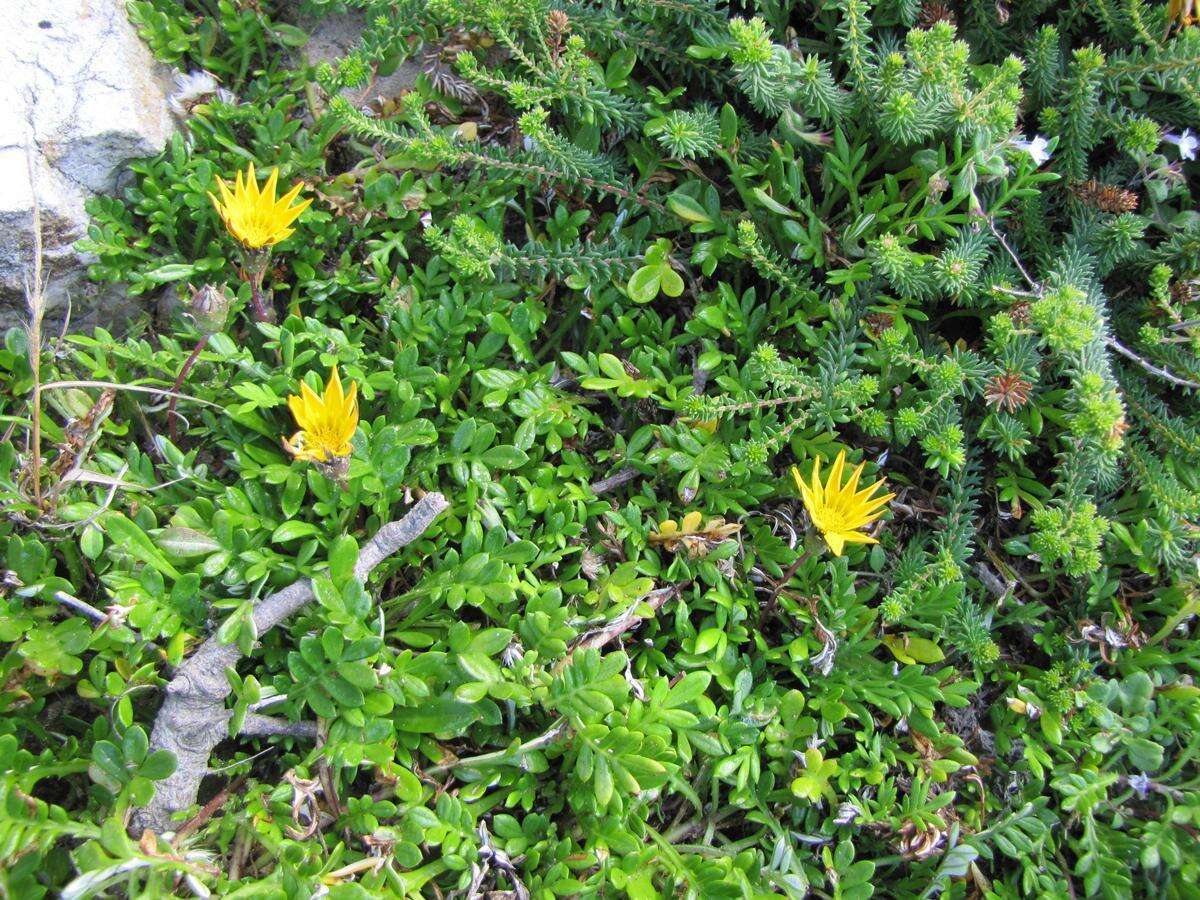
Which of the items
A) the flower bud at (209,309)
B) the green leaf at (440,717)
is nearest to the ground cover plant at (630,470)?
the green leaf at (440,717)

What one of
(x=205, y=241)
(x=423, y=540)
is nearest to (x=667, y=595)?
(x=423, y=540)

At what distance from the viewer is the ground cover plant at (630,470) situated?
86.5 inches

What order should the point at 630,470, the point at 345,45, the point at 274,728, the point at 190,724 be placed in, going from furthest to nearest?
the point at 345,45, the point at 630,470, the point at 274,728, the point at 190,724

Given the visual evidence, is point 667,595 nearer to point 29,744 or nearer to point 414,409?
point 414,409

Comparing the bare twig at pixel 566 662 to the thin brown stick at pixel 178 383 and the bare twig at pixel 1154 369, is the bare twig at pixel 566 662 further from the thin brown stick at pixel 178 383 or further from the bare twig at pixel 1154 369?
the bare twig at pixel 1154 369

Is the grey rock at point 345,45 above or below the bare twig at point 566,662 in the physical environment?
above

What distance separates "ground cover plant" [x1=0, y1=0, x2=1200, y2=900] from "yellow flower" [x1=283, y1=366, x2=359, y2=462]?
12 millimetres

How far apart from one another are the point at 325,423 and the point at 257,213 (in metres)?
0.68

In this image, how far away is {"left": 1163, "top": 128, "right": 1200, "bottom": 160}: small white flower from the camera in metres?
2.74

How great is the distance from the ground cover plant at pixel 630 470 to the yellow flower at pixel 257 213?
13 millimetres

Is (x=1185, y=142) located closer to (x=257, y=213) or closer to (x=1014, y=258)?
(x=1014, y=258)

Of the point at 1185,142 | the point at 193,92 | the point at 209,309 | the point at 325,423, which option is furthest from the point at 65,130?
the point at 1185,142

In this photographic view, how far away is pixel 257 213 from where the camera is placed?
255 centimetres

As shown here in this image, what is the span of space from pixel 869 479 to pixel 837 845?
995 mm
